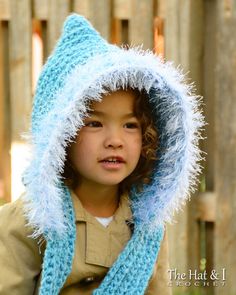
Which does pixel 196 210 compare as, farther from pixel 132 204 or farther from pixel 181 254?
pixel 132 204

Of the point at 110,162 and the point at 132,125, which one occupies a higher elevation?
the point at 132,125

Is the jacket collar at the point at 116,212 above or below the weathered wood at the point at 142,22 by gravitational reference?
below

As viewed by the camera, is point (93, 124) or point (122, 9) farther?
point (122, 9)

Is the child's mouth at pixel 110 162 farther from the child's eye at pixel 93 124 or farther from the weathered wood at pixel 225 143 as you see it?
the weathered wood at pixel 225 143

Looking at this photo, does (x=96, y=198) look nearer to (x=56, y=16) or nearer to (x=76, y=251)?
(x=76, y=251)

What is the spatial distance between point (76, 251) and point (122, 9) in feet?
6.46

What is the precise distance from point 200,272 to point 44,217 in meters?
1.93

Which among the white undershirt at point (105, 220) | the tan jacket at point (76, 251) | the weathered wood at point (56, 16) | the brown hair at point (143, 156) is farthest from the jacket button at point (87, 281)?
the weathered wood at point (56, 16)

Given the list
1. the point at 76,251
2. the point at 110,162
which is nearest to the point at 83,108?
the point at 110,162

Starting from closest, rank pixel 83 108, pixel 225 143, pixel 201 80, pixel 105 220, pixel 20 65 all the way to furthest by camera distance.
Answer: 1. pixel 83 108
2. pixel 105 220
3. pixel 225 143
4. pixel 201 80
5. pixel 20 65

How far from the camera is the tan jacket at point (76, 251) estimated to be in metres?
2.96

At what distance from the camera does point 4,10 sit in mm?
5020

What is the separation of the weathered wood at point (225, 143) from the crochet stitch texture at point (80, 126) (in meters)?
1.24

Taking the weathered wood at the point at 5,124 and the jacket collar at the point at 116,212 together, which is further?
the weathered wood at the point at 5,124
